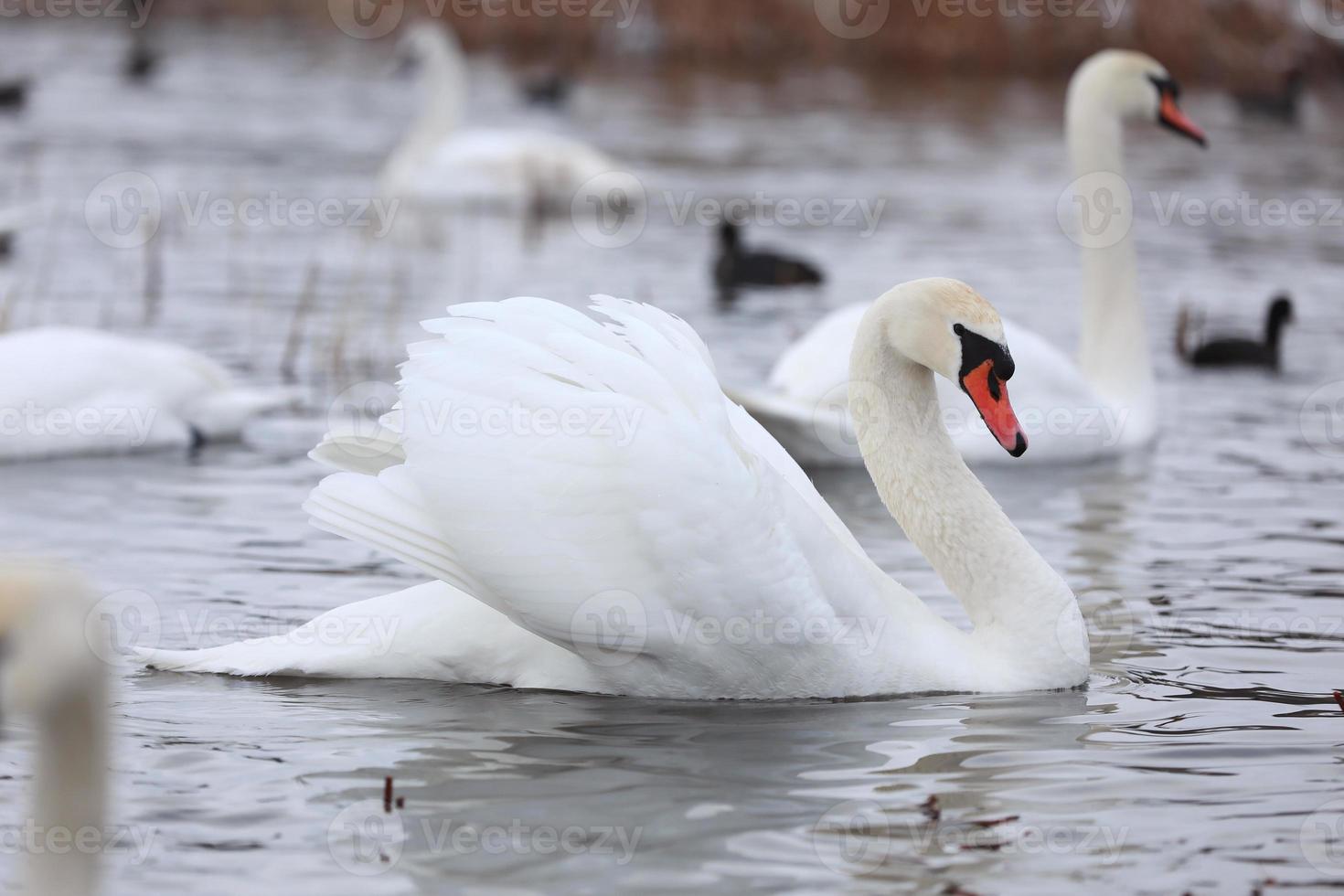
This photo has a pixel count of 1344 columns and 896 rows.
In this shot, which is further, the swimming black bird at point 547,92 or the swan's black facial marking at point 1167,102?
the swimming black bird at point 547,92

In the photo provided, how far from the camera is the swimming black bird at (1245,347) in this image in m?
11.6

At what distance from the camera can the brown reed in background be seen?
2789 cm

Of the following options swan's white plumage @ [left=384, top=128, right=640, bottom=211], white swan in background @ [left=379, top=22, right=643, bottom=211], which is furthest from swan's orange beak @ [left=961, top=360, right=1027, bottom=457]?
swan's white plumage @ [left=384, top=128, right=640, bottom=211]

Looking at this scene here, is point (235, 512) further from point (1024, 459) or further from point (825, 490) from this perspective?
point (1024, 459)

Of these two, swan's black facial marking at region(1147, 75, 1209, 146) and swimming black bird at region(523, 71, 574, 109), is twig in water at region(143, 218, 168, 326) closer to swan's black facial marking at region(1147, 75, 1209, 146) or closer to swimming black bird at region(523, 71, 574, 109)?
swan's black facial marking at region(1147, 75, 1209, 146)

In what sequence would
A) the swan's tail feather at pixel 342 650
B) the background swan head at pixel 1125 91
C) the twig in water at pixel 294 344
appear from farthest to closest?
the twig in water at pixel 294 344, the background swan head at pixel 1125 91, the swan's tail feather at pixel 342 650

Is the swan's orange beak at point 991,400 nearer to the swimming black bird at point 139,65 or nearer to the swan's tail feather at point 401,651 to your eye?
the swan's tail feather at point 401,651

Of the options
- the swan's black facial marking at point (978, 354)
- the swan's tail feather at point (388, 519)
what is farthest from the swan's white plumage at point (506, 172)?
the swan's tail feather at point (388, 519)

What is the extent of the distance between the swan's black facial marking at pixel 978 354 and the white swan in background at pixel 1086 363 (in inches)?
87.6

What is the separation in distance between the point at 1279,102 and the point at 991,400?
20.7 m

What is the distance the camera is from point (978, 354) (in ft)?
18.8

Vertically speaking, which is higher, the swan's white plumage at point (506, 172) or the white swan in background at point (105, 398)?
the swan's white plumage at point (506, 172)

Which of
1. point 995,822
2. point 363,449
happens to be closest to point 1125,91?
point 363,449

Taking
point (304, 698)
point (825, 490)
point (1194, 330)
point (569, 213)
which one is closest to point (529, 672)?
point (304, 698)
